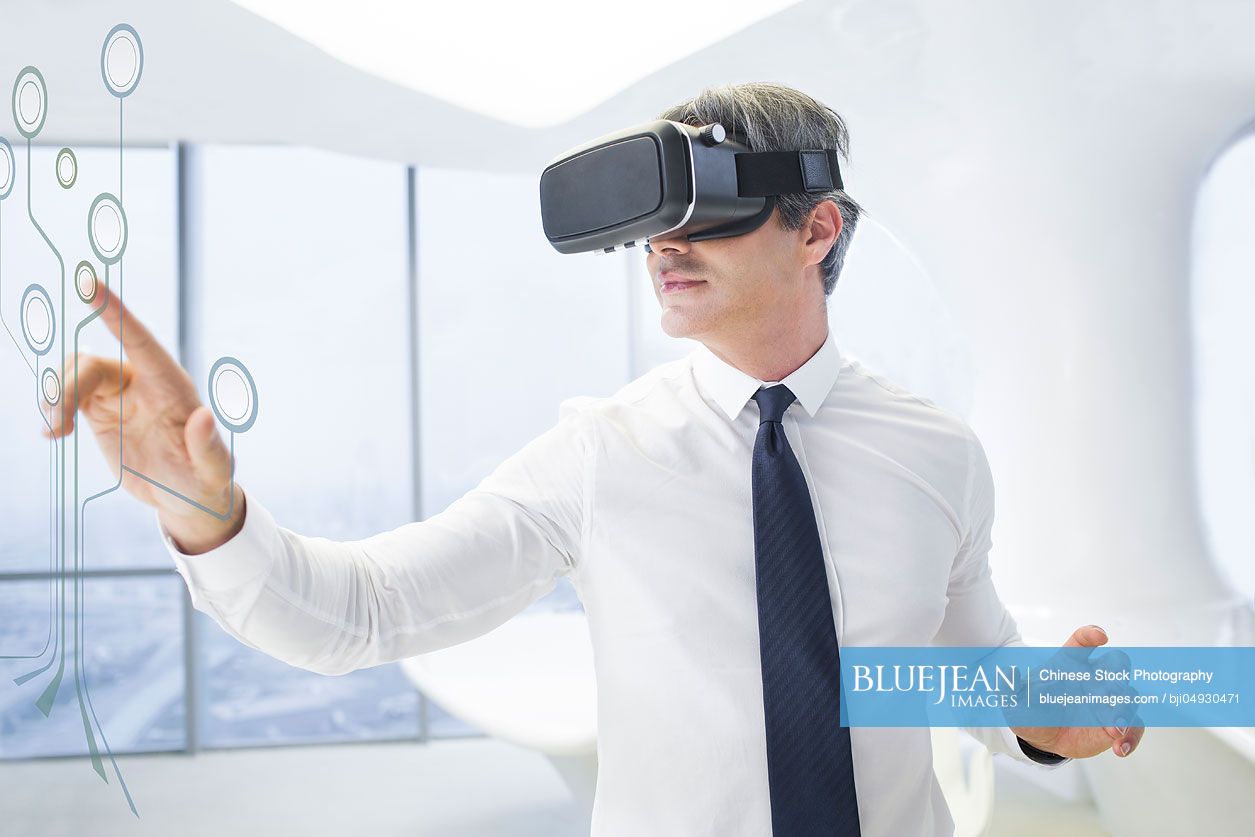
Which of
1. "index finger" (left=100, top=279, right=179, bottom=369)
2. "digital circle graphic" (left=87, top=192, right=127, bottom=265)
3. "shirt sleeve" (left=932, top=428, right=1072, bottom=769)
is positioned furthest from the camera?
"shirt sleeve" (left=932, top=428, right=1072, bottom=769)

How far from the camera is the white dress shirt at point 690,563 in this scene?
3.18 feet

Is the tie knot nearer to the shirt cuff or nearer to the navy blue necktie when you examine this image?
the navy blue necktie

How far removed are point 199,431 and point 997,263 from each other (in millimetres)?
2411

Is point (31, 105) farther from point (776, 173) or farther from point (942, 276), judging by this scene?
point (942, 276)

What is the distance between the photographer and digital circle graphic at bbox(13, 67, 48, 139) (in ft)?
3.02

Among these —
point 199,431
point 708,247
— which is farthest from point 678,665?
point 199,431

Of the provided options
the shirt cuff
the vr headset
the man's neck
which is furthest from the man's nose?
the shirt cuff

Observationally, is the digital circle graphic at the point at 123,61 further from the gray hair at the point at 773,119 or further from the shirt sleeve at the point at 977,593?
the shirt sleeve at the point at 977,593

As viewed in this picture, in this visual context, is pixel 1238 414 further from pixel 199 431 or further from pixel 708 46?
pixel 199 431

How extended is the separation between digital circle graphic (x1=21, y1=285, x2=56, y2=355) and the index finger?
348 millimetres

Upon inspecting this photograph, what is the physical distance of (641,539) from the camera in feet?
3.38

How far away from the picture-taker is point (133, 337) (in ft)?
2.11

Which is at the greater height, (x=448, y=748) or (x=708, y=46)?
(x=708, y=46)

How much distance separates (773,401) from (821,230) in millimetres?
207
